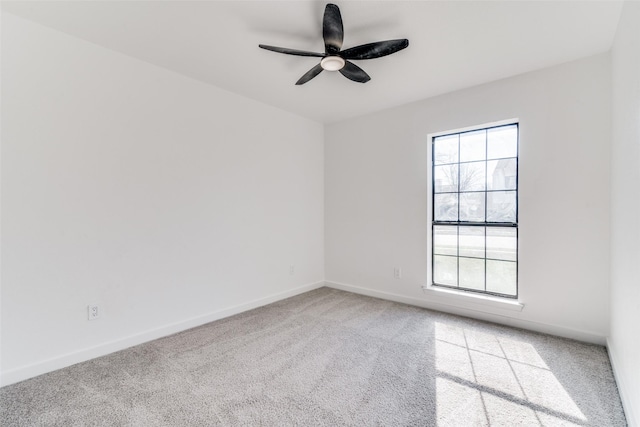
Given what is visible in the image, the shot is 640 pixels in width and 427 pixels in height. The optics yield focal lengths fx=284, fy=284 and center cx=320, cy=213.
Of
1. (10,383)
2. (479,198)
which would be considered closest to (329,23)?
(479,198)

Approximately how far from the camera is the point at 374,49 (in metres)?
2.00

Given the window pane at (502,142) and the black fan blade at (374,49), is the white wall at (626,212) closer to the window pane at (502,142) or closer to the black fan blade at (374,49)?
the window pane at (502,142)

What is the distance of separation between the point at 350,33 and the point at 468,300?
9.24ft

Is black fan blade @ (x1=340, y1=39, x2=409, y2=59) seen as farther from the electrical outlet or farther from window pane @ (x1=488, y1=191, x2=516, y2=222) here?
the electrical outlet

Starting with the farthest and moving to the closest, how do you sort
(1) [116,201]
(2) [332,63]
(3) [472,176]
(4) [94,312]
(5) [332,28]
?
(3) [472,176]
(1) [116,201]
(4) [94,312]
(2) [332,63]
(5) [332,28]

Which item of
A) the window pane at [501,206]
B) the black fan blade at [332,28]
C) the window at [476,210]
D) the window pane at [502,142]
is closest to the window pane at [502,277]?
the window at [476,210]

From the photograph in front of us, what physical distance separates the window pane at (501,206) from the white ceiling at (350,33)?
117 centimetres

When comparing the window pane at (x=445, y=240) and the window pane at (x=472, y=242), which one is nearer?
the window pane at (x=472, y=242)

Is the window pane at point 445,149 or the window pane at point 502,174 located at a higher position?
the window pane at point 445,149

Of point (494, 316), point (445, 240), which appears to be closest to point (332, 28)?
point (445, 240)

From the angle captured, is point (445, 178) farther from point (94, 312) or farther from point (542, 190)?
point (94, 312)

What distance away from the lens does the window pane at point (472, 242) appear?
3.08 metres

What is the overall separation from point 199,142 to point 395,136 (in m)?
2.33

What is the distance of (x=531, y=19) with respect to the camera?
198 cm
